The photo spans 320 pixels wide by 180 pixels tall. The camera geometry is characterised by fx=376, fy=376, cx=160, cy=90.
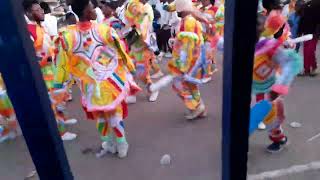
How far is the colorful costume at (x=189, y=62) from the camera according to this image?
165 inches

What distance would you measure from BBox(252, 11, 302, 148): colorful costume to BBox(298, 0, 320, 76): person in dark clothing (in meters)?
2.89

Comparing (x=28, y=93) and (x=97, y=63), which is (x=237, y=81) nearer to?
(x=28, y=93)

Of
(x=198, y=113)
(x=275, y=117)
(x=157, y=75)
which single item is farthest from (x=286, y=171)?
(x=157, y=75)

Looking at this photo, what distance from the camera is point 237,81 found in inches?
Answer: 46.5

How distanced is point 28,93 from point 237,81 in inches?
25.2

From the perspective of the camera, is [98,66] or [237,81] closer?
[237,81]

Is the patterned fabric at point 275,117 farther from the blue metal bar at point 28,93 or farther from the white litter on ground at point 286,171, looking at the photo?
the blue metal bar at point 28,93

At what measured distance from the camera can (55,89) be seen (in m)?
3.92

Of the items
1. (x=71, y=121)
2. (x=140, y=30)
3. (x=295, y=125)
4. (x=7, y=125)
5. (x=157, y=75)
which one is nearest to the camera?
(x=295, y=125)

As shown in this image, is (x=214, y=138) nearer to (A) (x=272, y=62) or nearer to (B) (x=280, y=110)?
(B) (x=280, y=110)

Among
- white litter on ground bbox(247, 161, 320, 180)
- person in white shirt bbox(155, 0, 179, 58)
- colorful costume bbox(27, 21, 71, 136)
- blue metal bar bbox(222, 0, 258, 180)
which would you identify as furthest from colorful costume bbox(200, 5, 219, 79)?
blue metal bar bbox(222, 0, 258, 180)

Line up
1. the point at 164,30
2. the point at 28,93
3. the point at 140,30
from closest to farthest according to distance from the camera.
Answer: the point at 28,93
the point at 140,30
the point at 164,30

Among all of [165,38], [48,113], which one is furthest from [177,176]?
[165,38]

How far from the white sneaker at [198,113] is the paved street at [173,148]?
83mm
